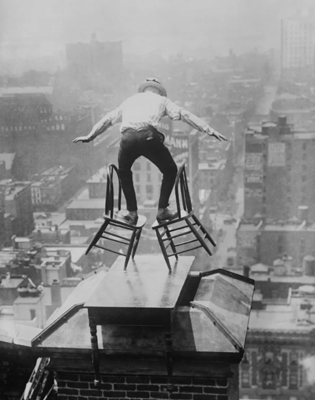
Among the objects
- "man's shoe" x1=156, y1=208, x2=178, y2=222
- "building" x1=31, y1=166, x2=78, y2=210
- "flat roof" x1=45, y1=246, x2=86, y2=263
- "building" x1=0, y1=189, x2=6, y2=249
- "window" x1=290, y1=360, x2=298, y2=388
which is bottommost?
"window" x1=290, y1=360, x2=298, y2=388

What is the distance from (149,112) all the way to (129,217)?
82cm

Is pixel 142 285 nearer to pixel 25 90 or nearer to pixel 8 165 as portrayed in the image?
pixel 25 90

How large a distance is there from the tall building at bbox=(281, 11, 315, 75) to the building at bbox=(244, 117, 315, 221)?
5.78 ft

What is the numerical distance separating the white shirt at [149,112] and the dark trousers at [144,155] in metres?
0.06

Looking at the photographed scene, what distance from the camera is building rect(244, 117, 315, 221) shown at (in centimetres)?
1923

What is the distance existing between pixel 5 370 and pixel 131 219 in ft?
7.02

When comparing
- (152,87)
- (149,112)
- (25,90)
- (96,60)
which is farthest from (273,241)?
(149,112)

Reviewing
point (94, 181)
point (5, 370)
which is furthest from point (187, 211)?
point (94, 181)

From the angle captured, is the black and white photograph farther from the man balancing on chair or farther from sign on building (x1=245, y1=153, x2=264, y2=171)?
the man balancing on chair

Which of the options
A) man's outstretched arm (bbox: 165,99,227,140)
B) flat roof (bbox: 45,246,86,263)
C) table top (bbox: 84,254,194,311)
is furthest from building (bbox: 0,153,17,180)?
man's outstretched arm (bbox: 165,99,227,140)

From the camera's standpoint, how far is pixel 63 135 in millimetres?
19234

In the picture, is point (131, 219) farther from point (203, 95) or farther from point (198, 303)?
point (203, 95)

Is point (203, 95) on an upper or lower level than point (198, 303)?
upper

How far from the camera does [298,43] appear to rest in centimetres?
1888
